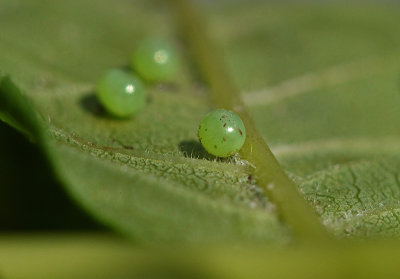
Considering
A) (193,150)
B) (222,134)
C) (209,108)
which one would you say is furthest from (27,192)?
(209,108)

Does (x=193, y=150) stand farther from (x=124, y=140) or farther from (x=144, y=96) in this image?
(x=144, y=96)

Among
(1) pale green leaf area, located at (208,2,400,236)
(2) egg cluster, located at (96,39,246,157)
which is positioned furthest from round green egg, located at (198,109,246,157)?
(1) pale green leaf area, located at (208,2,400,236)

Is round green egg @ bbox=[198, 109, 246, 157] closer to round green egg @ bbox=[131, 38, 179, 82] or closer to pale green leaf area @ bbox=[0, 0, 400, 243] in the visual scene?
pale green leaf area @ bbox=[0, 0, 400, 243]

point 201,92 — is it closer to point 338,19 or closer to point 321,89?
point 321,89

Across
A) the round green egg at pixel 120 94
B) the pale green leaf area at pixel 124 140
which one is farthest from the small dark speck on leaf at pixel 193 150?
the round green egg at pixel 120 94

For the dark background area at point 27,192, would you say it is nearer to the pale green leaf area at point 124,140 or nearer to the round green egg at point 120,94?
the pale green leaf area at point 124,140

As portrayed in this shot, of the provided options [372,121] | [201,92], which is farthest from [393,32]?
[201,92]
